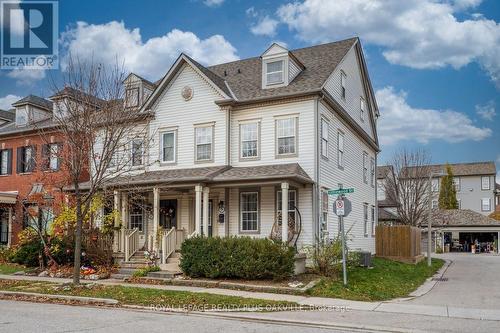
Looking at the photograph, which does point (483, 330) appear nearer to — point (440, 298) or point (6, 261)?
point (440, 298)

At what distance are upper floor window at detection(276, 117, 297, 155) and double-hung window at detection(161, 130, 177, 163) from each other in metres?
4.97

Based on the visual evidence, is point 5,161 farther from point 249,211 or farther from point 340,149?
point 340,149

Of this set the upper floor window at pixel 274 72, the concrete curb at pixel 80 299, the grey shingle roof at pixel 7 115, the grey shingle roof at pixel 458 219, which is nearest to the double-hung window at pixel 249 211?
the upper floor window at pixel 274 72

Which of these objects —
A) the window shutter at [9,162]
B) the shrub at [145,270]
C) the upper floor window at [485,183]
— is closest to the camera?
the shrub at [145,270]

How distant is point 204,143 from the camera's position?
22.5m

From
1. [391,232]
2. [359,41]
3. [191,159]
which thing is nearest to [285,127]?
[191,159]

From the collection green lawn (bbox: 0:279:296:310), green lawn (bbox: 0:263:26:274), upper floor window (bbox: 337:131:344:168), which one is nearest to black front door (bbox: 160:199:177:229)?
green lawn (bbox: 0:263:26:274)

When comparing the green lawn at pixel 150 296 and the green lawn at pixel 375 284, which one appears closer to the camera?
the green lawn at pixel 150 296

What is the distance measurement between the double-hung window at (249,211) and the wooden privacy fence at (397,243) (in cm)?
1082

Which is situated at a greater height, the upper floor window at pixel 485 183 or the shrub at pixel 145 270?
the upper floor window at pixel 485 183

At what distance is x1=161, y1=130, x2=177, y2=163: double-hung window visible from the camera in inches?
915

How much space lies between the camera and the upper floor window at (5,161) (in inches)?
1184

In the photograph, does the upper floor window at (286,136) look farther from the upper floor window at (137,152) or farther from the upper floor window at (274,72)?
the upper floor window at (137,152)

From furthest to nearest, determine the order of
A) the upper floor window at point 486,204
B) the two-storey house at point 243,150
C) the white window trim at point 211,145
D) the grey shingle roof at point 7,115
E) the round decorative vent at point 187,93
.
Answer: the upper floor window at point 486,204 < the grey shingle roof at point 7,115 < the round decorative vent at point 187,93 < the white window trim at point 211,145 < the two-storey house at point 243,150
